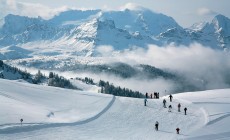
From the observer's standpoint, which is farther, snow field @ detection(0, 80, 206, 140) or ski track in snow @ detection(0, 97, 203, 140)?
snow field @ detection(0, 80, 206, 140)

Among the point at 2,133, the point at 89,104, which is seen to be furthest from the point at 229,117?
the point at 2,133

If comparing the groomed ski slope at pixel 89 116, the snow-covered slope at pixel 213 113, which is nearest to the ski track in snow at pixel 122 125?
the groomed ski slope at pixel 89 116

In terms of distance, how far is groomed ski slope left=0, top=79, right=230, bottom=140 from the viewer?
55688 millimetres

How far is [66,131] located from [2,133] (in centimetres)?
927

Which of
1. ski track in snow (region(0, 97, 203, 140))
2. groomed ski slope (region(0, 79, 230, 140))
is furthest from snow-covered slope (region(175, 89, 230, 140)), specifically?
ski track in snow (region(0, 97, 203, 140))

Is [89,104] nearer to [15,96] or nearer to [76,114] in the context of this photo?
[76,114]

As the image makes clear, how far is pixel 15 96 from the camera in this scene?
74312mm

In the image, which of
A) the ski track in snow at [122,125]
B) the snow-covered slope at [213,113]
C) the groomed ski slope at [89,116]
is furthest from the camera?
the snow-covered slope at [213,113]

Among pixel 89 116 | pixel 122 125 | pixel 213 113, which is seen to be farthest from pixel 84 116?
pixel 213 113

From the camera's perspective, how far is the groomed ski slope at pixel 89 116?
55.7 m

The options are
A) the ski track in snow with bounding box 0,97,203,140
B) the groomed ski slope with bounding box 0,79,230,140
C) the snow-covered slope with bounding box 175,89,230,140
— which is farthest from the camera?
the snow-covered slope with bounding box 175,89,230,140

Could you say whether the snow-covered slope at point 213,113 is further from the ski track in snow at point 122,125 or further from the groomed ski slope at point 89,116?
the ski track in snow at point 122,125

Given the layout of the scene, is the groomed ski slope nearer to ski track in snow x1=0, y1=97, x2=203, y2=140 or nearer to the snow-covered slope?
ski track in snow x1=0, y1=97, x2=203, y2=140

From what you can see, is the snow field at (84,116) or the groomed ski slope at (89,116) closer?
the snow field at (84,116)
